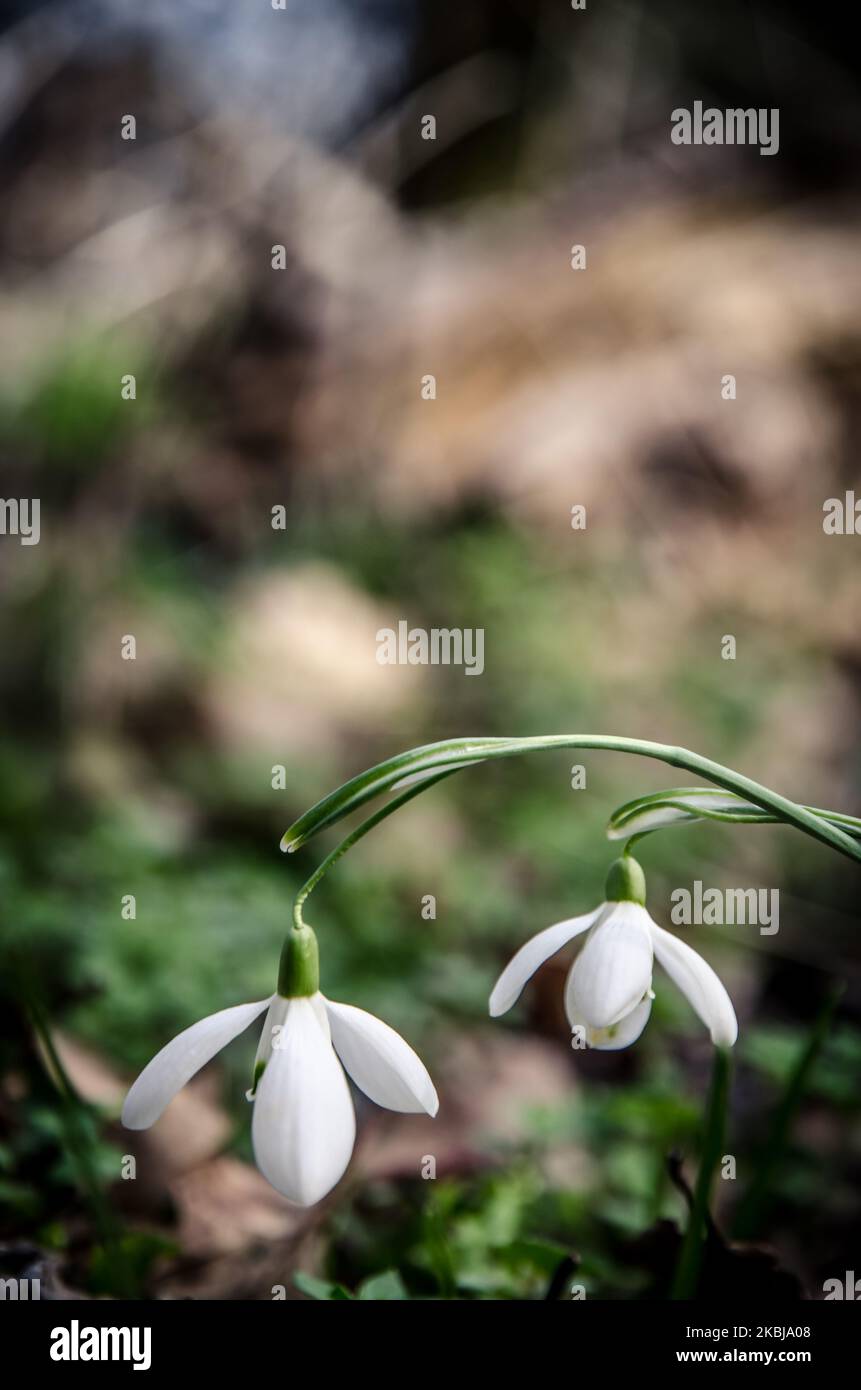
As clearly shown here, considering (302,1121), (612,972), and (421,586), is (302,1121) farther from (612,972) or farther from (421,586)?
(421,586)

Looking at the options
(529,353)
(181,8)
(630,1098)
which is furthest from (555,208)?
(630,1098)

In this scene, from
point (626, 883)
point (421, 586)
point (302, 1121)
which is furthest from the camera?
point (421, 586)

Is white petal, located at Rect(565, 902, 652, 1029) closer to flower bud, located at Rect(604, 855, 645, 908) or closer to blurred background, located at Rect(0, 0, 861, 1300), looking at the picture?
flower bud, located at Rect(604, 855, 645, 908)

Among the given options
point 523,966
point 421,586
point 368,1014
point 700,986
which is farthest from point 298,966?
point 421,586

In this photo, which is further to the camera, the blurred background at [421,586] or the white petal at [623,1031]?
the blurred background at [421,586]

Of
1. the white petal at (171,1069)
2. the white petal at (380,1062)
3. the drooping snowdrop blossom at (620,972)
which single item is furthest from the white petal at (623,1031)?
the white petal at (171,1069)

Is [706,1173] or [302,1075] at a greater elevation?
[302,1075]

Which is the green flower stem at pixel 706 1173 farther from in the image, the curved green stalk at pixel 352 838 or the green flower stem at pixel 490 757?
the curved green stalk at pixel 352 838
